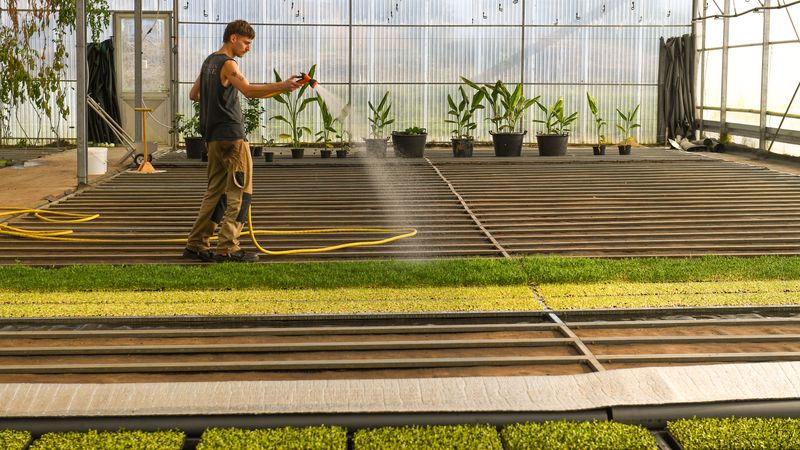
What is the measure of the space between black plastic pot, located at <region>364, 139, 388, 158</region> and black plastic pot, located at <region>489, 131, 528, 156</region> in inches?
64.7

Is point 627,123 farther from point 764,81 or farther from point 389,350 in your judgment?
point 389,350

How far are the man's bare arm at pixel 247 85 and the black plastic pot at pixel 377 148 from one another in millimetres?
8536

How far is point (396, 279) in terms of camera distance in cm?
641

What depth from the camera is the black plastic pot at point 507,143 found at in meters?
15.5

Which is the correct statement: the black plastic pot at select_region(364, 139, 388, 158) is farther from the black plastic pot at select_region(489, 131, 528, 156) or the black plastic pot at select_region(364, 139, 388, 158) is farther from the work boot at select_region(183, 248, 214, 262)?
the work boot at select_region(183, 248, 214, 262)

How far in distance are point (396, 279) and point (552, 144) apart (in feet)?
31.9

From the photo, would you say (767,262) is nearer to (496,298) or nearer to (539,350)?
(496,298)

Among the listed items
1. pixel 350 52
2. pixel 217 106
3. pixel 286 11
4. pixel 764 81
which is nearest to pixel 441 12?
pixel 350 52

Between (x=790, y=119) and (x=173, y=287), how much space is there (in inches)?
464

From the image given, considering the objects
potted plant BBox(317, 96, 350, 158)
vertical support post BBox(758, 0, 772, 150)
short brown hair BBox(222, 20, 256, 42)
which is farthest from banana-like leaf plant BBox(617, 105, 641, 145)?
short brown hair BBox(222, 20, 256, 42)

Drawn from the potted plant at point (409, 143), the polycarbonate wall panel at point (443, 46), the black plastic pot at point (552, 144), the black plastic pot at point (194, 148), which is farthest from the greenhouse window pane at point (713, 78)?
the black plastic pot at point (194, 148)

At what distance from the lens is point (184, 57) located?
Answer: 18328mm

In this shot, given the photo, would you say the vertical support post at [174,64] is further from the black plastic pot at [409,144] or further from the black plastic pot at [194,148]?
the black plastic pot at [409,144]

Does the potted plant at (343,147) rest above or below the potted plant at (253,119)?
below
